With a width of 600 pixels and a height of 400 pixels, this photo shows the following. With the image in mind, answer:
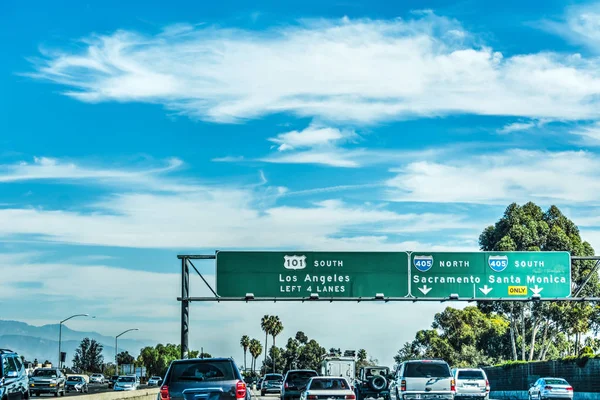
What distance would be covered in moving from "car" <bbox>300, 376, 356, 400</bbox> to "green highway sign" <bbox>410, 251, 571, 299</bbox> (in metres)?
16.6

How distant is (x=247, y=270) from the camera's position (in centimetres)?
4525

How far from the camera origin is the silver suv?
31750 millimetres

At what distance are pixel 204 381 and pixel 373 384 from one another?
2170 centimetres

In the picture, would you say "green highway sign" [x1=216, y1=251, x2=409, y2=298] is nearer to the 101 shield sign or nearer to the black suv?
the 101 shield sign

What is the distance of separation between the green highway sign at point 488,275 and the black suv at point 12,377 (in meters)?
23.7

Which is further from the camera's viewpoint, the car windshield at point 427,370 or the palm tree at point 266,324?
the palm tree at point 266,324

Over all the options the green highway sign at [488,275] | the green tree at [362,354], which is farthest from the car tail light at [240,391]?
the green tree at [362,354]

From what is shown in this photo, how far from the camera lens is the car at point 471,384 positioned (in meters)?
42.6

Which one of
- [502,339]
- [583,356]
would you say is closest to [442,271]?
[583,356]

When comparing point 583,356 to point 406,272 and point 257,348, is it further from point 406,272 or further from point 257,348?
point 257,348

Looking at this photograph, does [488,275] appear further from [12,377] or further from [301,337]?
[301,337]

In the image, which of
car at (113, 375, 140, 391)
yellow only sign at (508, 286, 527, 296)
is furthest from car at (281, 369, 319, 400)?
car at (113, 375, 140, 391)

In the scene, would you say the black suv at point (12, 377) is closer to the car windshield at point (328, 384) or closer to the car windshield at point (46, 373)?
the car windshield at point (328, 384)

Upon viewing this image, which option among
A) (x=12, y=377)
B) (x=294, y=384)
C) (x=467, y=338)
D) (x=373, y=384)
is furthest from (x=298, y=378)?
(x=467, y=338)
